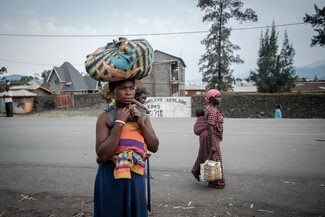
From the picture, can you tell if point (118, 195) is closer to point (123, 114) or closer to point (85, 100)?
point (123, 114)

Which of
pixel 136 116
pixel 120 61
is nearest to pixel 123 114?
pixel 136 116

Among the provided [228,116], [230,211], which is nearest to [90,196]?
[230,211]

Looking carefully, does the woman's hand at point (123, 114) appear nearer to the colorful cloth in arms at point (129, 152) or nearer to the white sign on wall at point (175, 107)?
the colorful cloth in arms at point (129, 152)

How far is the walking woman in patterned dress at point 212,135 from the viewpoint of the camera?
3438 mm

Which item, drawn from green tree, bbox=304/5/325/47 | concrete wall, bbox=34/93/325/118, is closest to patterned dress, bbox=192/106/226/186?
concrete wall, bbox=34/93/325/118

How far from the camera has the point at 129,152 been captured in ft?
5.25

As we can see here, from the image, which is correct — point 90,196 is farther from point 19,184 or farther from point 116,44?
point 116,44

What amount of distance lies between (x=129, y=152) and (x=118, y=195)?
41cm

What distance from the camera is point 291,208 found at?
2930 millimetres

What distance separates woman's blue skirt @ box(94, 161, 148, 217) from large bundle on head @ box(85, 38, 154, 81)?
771mm

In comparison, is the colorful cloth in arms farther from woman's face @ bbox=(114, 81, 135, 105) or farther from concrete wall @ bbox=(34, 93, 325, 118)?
concrete wall @ bbox=(34, 93, 325, 118)

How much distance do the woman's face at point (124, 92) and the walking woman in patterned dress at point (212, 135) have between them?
2.10 m

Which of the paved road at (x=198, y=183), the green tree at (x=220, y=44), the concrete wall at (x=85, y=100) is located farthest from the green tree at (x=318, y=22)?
the concrete wall at (x=85, y=100)

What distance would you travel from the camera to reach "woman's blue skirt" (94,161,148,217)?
1.68 metres
